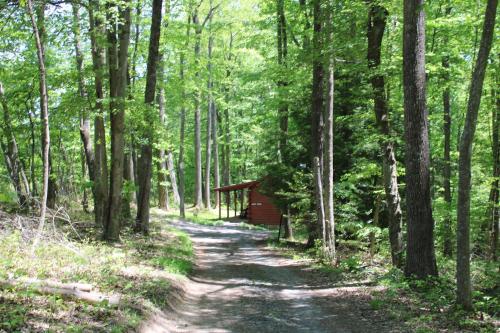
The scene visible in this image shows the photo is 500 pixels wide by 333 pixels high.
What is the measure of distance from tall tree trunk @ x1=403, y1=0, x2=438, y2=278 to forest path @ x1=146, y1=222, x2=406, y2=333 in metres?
1.34

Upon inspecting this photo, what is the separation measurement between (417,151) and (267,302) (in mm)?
4162

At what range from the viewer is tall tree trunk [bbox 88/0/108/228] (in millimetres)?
12062

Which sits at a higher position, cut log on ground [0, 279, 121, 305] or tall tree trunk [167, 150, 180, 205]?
tall tree trunk [167, 150, 180, 205]

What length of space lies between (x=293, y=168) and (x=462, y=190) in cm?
987

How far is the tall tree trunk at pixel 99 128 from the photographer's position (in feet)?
→ 39.6

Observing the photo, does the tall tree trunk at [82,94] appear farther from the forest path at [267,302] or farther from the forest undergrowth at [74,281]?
the forest path at [267,302]

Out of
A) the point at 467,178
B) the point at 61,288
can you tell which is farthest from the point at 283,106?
the point at 61,288

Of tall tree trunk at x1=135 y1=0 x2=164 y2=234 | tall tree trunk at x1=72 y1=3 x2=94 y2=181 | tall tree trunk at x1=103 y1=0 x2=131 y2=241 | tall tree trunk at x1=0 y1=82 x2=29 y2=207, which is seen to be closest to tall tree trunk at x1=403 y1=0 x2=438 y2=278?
tall tree trunk at x1=103 y1=0 x2=131 y2=241

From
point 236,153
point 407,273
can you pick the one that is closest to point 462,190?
point 407,273

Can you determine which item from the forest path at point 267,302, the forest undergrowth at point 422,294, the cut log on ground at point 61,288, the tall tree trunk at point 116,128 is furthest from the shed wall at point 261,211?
the cut log on ground at point 61,288

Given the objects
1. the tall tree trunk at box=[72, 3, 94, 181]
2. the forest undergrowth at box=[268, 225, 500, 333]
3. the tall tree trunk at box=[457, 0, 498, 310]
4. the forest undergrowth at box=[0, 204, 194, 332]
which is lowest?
the forest undergrowth at box=[268, 225, 500, 333]

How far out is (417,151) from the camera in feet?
27.6

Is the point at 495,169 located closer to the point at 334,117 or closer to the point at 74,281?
the point at 334,117

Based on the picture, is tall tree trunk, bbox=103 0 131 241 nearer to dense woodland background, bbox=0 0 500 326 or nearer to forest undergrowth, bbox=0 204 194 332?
dense woodland background, bbox=0 0 500 326
